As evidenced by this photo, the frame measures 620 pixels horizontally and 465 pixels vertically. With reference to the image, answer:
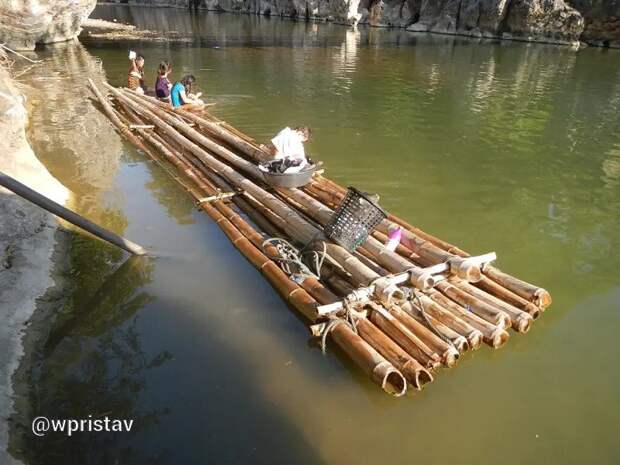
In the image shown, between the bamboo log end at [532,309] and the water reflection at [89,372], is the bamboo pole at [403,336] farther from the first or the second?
the water reflection at [89,372]

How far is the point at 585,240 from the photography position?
31.6 ft

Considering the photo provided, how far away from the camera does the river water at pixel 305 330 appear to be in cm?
516

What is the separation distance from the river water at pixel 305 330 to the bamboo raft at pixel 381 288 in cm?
46

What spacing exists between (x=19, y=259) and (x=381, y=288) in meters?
5.66

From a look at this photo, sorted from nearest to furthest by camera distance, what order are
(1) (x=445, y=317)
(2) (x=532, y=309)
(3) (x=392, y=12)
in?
1. (1) (x=445, y=317)
2. (2) (x=532, y=309)
3. (3) (x=392, y=12)

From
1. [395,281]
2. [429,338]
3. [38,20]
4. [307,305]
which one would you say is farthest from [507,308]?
[38,20]

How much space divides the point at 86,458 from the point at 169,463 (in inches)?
34.4

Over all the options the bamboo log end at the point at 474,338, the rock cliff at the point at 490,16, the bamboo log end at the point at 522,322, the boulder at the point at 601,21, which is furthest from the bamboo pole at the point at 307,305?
the boulder at the point at 601,21

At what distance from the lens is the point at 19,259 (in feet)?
23.7

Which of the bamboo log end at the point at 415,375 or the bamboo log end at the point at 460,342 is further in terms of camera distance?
the bamboo log end at the point at 460,342

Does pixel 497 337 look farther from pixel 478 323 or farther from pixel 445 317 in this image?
pixel 445 317

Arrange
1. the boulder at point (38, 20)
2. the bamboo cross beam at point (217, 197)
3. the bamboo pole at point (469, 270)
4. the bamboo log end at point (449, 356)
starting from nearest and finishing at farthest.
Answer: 1. the bamboo log end at point (449, 356)
2. the bamboo pole at point (469, 270)
3. the bamboo cross beam at point (217, 197)
4. the boulder at point (38, 20)

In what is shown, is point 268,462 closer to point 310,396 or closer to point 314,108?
point 310,396

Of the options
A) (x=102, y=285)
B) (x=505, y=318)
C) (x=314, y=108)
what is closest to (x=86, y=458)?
(x=102, y=285)
